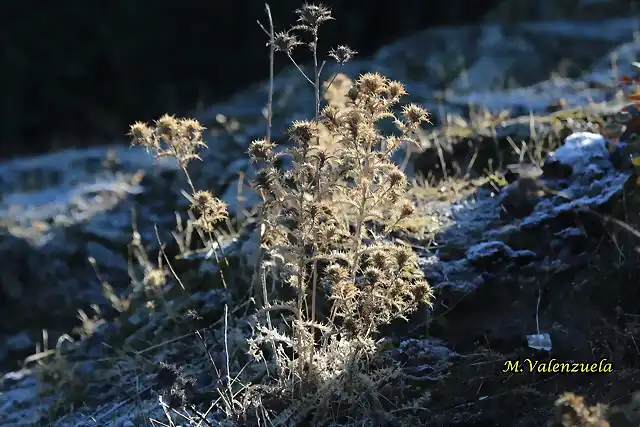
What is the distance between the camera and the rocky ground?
2793mm

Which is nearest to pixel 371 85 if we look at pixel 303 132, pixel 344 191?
pixel 303 132

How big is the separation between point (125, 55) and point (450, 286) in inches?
294

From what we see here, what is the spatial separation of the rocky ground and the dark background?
4299mm

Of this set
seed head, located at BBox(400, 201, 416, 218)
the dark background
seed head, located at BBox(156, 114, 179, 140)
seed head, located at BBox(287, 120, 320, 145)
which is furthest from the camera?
the dark background

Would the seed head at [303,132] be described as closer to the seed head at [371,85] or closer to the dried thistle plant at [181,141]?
the seed head at [371,85]

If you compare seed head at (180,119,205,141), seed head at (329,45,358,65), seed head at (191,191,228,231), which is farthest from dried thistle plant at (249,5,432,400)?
seed head at (180,119,205,141)

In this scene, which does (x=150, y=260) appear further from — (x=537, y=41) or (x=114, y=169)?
(x=537, y=41)

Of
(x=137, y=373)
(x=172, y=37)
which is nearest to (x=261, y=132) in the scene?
(x=137, y=373)

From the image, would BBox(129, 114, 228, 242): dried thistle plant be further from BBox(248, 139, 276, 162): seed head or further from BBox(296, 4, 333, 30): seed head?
BBox(296, 4, 333, 30): seed head

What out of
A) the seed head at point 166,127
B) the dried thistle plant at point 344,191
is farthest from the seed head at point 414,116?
the seed head at point 166,127

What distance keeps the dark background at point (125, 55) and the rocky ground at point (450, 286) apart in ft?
14.1

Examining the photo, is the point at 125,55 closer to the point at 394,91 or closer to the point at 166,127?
the point at 166,127

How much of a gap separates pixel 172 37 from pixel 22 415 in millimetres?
7049

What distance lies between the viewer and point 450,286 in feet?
10.4
